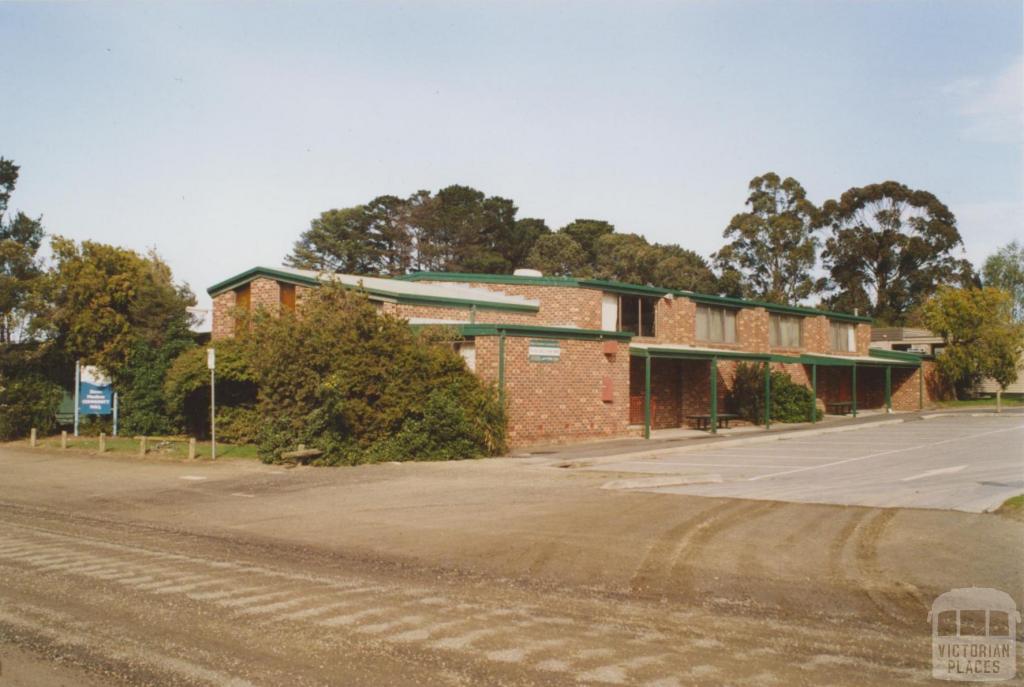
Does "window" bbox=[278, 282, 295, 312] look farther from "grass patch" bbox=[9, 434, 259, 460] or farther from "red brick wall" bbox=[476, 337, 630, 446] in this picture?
"red brick wall" bbox=[476, 337, 630, 446]

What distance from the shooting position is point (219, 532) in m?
11.1

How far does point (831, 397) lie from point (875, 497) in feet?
98.3

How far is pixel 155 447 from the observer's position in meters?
23.8

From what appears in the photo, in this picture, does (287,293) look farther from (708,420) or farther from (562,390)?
(708,420)

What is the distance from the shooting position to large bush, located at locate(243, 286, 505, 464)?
19.2 metres

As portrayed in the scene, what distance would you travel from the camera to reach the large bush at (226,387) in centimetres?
2427

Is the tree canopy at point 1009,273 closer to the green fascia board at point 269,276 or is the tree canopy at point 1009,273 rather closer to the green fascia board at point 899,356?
the green fascia board at point 899,356

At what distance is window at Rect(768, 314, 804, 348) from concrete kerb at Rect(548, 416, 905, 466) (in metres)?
6.37

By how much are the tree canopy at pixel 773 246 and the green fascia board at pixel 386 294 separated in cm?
4221

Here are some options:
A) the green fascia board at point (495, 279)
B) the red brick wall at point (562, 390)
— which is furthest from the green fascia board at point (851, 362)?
the red brick wall at point (562, 390)

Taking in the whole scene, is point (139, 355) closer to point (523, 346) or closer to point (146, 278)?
point (146, 278)

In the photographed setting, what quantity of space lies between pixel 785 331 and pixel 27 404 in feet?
106

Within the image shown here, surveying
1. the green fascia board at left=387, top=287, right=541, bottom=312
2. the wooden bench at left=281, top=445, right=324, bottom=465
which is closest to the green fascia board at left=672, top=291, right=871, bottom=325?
the green fascia board at left=387, top=287, right=541, bottom=312

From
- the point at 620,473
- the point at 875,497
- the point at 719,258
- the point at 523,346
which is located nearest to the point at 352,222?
the point at 719,258
